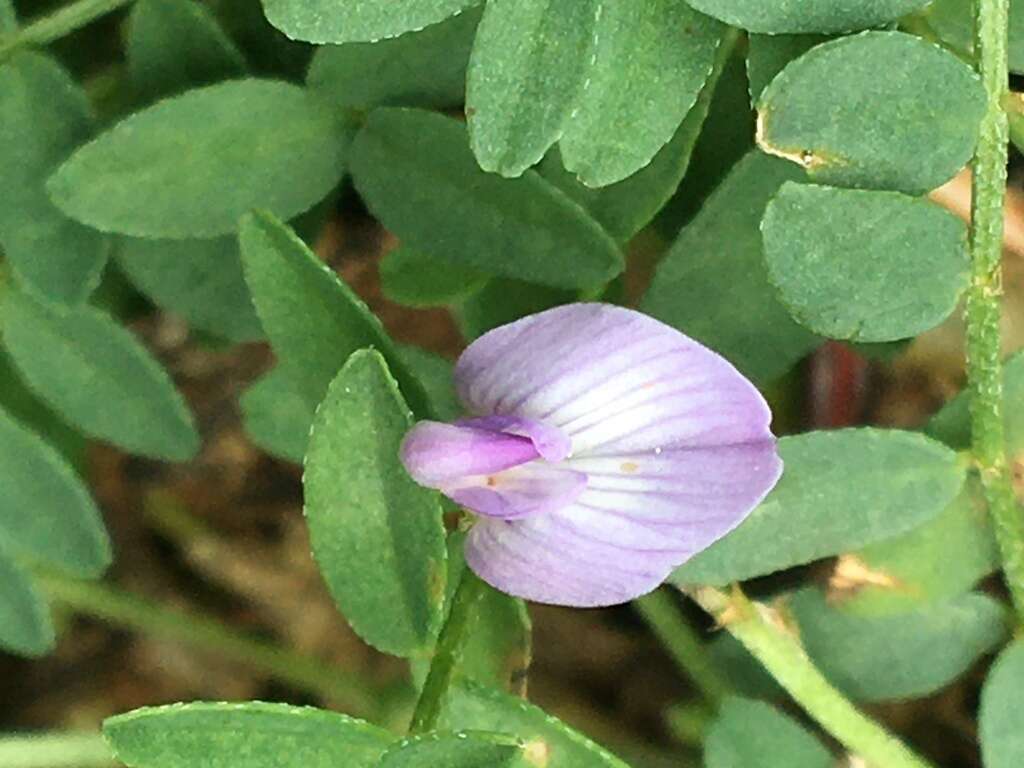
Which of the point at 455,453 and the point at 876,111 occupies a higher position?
the point at 876,111

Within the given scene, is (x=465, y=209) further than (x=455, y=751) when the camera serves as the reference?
Yes

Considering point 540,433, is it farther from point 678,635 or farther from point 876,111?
point 678,635

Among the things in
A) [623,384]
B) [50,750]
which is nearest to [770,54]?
[623,384]

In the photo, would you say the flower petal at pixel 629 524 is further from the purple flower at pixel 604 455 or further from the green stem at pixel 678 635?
the green stem at pixel 678 635

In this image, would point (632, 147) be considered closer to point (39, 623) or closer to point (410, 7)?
point (410, 7)

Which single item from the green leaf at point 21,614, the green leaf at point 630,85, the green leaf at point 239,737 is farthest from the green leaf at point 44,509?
the green leaf at point 630,85

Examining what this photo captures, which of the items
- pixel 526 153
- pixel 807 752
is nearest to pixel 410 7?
pixel 526 153

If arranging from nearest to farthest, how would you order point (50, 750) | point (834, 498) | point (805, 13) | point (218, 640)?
point (805, 13)
point (834, 498)
point (50, 750)
point (218, 640)
